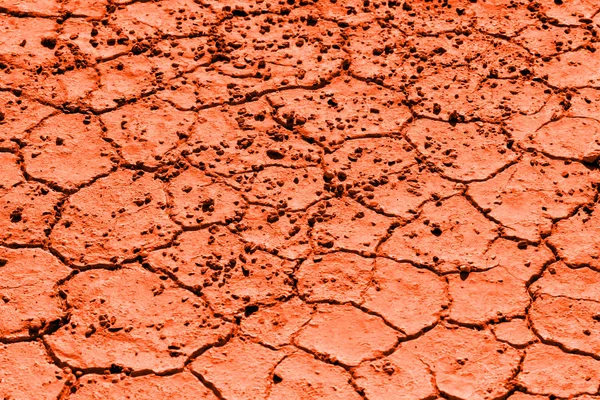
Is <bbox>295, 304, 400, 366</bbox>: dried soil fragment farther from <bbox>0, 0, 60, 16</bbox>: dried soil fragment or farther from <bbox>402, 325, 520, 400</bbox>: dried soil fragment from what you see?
<bbox>0, 0, 60, 16</bbox>: dried soil fragment

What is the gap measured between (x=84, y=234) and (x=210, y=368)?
775mm

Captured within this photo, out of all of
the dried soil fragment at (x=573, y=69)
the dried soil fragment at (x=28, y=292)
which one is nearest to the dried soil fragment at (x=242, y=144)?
the dried soil fragment at (x=28, y=292)

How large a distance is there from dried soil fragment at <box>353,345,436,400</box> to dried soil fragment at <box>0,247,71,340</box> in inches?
41.0

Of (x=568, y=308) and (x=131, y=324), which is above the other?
(x=568, y=308)

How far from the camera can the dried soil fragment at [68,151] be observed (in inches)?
171

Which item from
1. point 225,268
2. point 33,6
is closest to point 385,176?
point 225,268

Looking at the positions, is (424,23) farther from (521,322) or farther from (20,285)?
(20,285)

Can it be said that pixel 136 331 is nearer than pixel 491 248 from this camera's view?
Yes

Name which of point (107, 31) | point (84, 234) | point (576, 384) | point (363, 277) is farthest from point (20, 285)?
point (576, 384)

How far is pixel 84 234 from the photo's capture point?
13.5 feet

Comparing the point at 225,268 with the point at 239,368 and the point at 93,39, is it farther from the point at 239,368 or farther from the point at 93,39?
the point at 93,39

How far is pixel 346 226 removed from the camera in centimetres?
417

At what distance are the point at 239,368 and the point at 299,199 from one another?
838 millimetres

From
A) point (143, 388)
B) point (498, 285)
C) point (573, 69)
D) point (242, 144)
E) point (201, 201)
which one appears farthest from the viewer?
point (573, 69)
